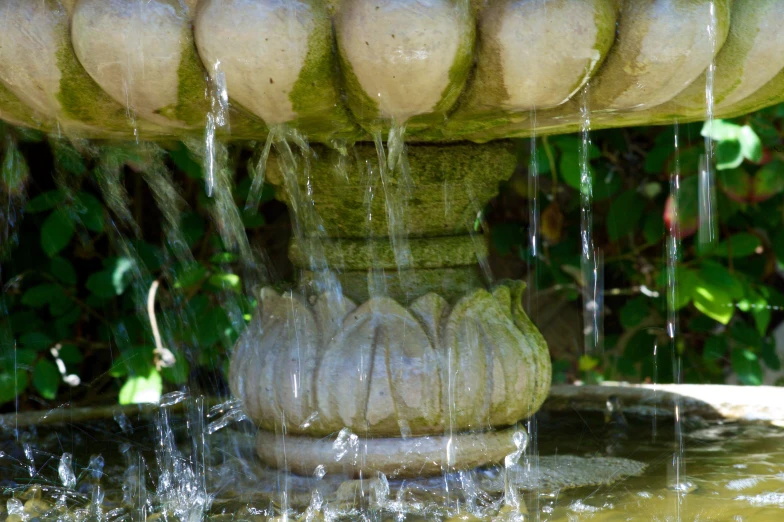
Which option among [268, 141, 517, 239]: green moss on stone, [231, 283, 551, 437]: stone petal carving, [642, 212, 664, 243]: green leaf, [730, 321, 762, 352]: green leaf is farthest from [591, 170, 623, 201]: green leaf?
[231, 283, 551, 437]: stone petal carving

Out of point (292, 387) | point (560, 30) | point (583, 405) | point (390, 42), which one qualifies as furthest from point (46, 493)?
point (583, 405)

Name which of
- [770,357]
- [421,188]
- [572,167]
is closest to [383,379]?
[421,188]

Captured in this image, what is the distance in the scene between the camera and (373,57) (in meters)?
1.12

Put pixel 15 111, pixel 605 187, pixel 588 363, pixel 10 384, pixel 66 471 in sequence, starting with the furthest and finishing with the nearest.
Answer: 1. pixel 588 363
2. pixel 605 187
3. pixel 10 384
4. pixel 66 471
5. pixel 15 111

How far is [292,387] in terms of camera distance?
154 centimetres

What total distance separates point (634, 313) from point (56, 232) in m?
1.62

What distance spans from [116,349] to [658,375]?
5.50 feet

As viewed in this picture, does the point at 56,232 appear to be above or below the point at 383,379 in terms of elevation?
above

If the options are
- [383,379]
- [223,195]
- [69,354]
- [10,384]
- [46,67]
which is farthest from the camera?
[69,354]

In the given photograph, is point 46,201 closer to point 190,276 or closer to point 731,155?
point 190,276

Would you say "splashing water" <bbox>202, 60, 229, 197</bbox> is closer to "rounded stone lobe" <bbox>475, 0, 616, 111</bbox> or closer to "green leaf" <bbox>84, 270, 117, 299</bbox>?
"rounded stone lobe" <bbox>475, 0, 616, 111</bbox>

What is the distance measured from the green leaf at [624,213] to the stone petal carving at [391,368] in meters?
1.16

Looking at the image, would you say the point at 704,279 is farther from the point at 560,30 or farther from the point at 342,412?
the point at 560,30

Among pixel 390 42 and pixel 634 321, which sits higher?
pixel 390 42
